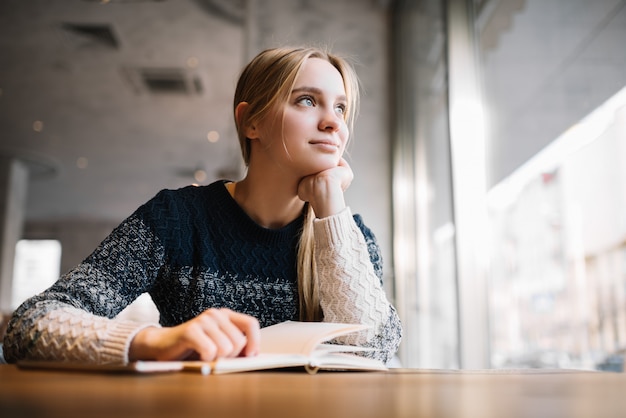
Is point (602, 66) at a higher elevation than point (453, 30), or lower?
lower

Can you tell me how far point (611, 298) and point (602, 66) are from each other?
648mm

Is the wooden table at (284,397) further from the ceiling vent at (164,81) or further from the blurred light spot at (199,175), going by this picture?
the blurred light spot at (199,175)

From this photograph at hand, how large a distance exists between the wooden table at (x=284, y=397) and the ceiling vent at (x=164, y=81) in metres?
5.21

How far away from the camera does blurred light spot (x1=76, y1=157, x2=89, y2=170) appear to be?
26.8 feet

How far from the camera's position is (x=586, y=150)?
184 cm

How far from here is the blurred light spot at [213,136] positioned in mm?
7190

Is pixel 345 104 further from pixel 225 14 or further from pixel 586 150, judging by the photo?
pixel 225 14

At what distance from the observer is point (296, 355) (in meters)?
0.69

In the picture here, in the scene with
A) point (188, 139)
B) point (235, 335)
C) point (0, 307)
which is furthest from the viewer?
point (0, 307)

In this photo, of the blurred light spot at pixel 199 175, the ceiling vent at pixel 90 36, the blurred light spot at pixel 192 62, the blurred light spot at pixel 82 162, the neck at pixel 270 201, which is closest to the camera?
the neck at pixel 270 201

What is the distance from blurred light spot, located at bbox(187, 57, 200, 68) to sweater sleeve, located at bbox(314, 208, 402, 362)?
14.6 ft

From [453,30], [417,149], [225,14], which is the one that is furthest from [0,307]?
[453,30]

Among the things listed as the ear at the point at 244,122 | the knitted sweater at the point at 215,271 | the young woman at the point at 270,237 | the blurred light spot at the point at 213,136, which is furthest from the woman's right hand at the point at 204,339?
the blurred light spot at the point at 213,136

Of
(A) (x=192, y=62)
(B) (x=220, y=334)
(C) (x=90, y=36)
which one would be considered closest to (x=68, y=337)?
(B) (x=220, y=334)
